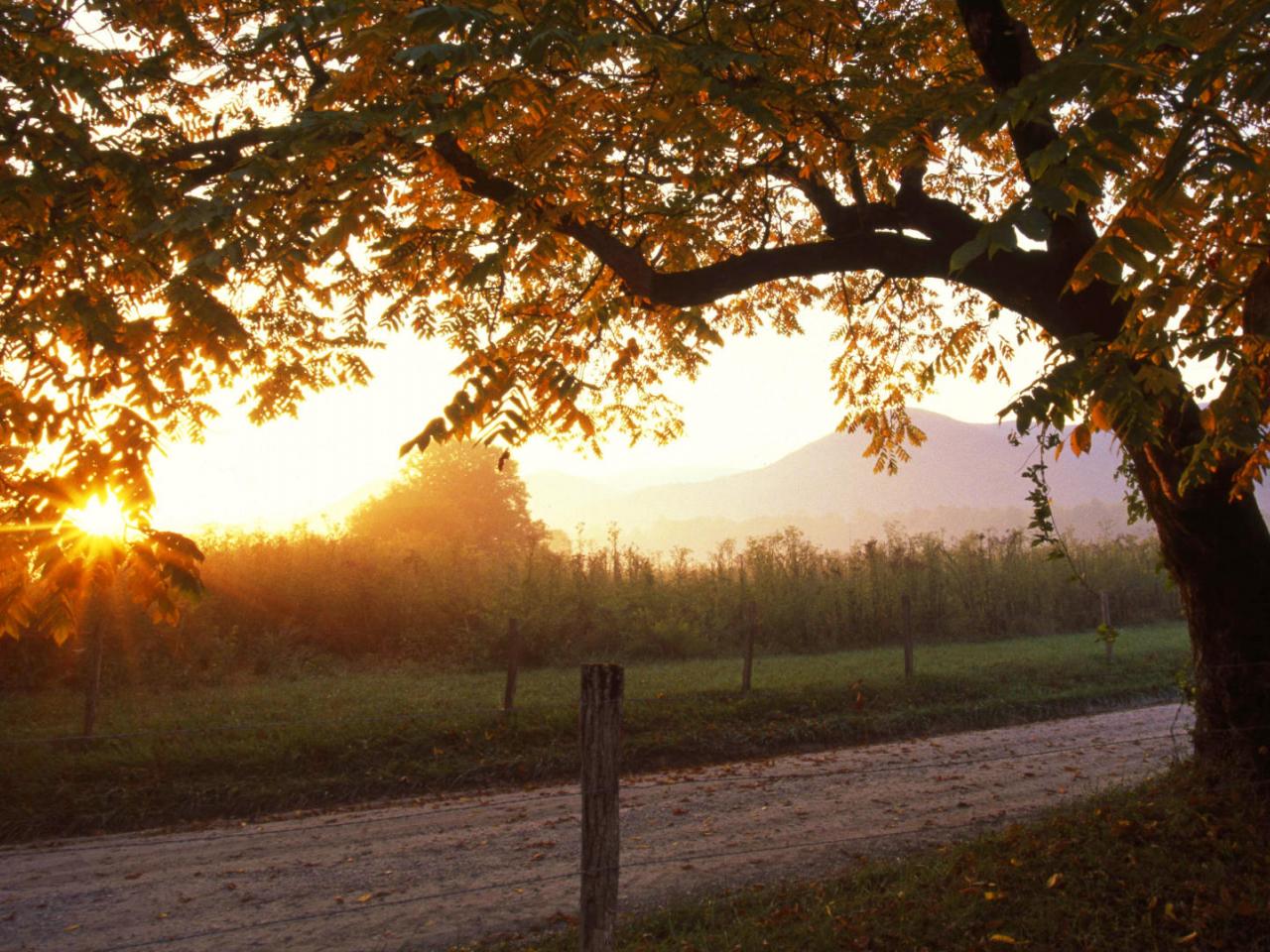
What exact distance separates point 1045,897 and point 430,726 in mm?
8535

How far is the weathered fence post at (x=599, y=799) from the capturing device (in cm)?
379

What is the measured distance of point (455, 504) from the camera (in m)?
43.4

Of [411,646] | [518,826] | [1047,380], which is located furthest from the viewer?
[411,646]

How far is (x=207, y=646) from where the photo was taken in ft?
57.2

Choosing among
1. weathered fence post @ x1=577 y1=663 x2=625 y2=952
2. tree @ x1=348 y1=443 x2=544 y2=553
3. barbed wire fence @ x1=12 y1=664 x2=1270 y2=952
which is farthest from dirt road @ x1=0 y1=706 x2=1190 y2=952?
tree @ x1=348 y1=443 x2=544 y2=553

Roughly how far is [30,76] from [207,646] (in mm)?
15357

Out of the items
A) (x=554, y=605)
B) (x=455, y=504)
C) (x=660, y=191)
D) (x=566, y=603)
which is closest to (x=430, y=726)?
(x=660, y=191)

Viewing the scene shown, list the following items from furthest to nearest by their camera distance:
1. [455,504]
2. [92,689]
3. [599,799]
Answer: [455,504] < [92,689] < [599,799]

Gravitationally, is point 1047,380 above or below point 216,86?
below

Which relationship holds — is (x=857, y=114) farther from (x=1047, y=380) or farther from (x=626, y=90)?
(x=1047, y=380)

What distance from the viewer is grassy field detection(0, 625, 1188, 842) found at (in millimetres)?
9570

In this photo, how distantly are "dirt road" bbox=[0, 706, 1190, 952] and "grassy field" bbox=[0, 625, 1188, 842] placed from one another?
2.65 feet

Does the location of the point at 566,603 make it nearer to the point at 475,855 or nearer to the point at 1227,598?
the point at 475,855

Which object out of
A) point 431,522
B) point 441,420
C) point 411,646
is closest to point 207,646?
point 411,646
